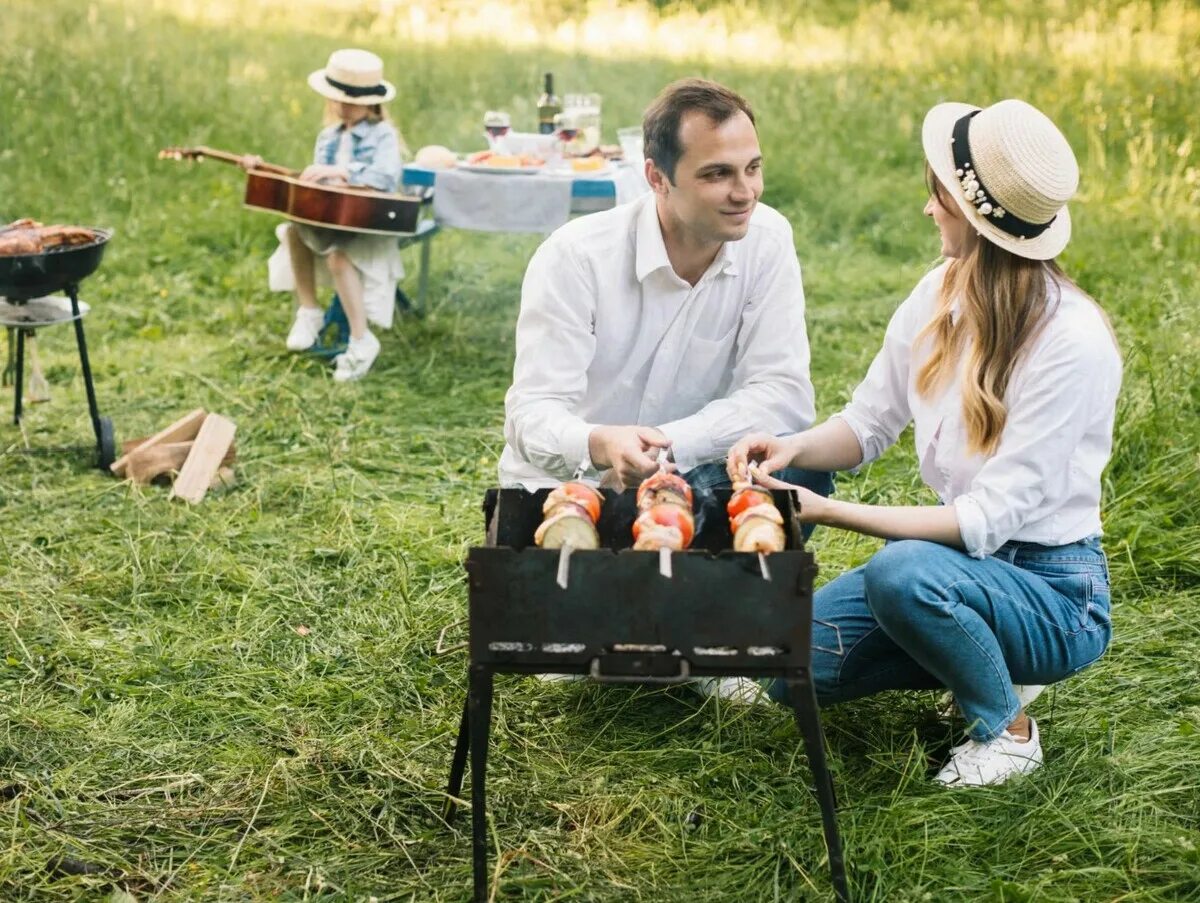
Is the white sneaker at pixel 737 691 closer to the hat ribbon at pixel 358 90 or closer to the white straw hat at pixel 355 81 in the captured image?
the white straw hat at pixel 355 81

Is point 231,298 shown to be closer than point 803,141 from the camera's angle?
Yes

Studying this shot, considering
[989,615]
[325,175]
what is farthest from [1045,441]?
[325,175]

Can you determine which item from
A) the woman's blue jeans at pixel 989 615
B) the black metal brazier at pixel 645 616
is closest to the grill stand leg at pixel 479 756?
the black metal brazier at pixel 645 616

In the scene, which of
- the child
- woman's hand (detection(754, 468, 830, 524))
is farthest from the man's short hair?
the child

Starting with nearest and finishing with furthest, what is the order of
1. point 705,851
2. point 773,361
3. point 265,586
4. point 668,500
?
1. point 668,500
2. point 705,851
3. point 773,361
4. point 265,586

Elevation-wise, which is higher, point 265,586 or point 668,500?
point 668,500

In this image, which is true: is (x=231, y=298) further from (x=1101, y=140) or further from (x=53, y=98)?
(x=1101, y=140)

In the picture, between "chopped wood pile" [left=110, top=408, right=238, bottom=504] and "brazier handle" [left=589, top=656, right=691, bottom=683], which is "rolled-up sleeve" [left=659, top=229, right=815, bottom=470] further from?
"chopped wood pile" [left=110, top=408, right=238, bottom=504]

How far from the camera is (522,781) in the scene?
3514 mm

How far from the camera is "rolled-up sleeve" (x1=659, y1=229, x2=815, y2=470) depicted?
386cm

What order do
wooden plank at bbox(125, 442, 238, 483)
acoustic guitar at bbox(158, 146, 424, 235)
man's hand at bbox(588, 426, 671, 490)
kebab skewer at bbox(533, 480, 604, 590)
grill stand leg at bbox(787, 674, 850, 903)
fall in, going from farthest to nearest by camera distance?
acoustic guitar at bbox(158, 146, 424, 235) < wooden plank at bbox(125, 442, 238, 483) < man's hand at bbox(588, 426, 671, 490) < kebab skewer at bbox(533, 480, 604, 590) < grill stand leg at bbox(787, 674, 850, 903)

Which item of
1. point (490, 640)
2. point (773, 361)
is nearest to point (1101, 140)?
point (773, 361)

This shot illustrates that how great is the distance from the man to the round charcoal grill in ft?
7.94

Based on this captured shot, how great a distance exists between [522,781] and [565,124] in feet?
17.7
